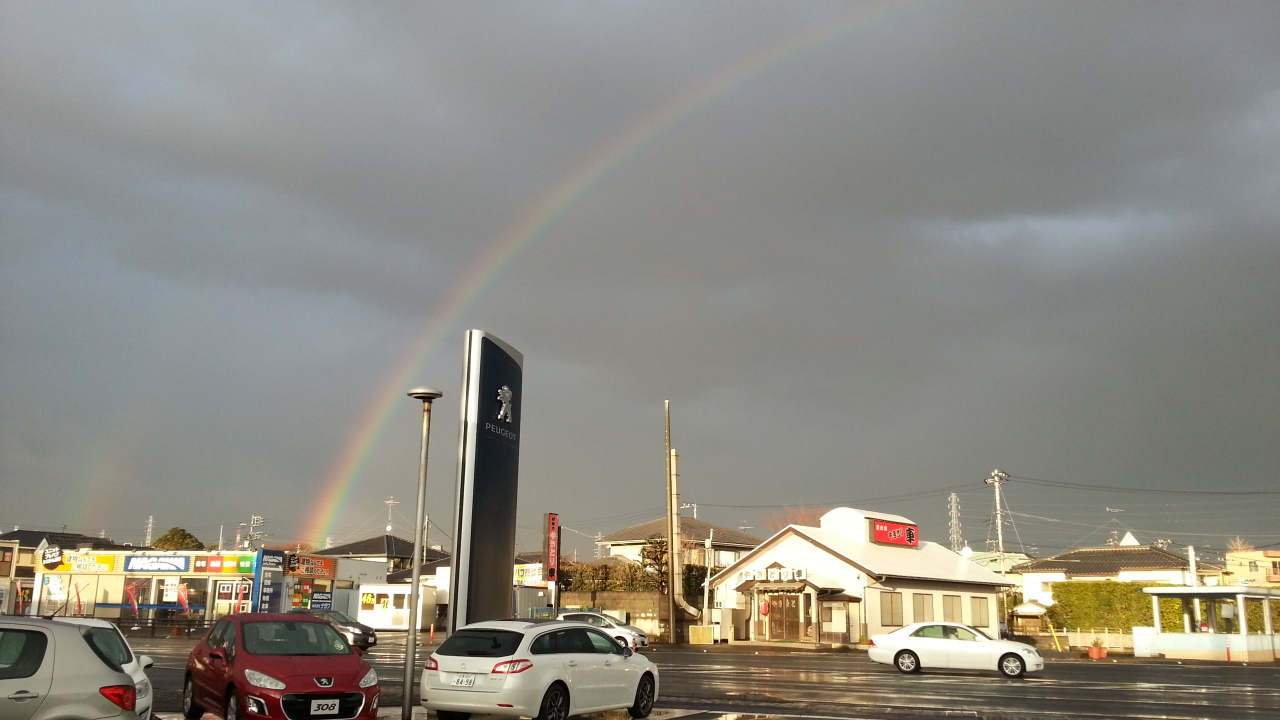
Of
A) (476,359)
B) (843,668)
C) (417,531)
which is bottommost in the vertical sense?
(843,668)

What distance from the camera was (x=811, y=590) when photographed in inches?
1831

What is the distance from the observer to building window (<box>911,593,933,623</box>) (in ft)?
162

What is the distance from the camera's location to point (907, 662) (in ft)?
93.6

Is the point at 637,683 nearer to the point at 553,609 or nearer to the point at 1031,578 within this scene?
the point at 553,609

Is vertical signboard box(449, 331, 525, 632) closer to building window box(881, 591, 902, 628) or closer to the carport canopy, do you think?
the carport canopy

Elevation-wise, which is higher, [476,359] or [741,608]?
[476,359]

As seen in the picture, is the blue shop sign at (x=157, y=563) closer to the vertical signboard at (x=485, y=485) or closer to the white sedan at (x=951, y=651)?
the white sedan at (x=951, y=651)

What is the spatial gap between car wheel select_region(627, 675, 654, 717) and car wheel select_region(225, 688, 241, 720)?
19.3ft

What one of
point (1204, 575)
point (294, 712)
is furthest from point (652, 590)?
point (1204, 575)

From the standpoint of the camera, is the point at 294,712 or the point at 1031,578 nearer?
the point at 294,712

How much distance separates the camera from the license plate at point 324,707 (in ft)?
40.4

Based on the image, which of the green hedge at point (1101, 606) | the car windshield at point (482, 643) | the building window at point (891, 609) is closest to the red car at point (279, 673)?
the car windshield at point (482, 643)

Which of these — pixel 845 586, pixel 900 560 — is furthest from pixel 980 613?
pixel 845 586

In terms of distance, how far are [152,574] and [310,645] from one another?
5147cm
